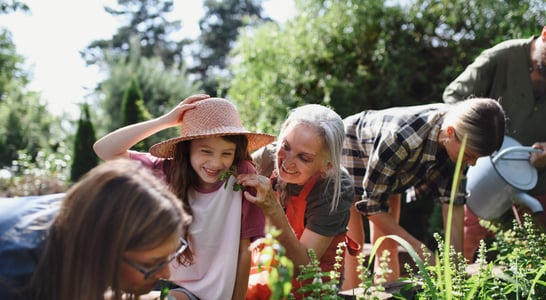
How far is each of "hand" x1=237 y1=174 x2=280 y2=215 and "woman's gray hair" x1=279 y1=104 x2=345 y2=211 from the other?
426mm

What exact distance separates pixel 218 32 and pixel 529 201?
103ft

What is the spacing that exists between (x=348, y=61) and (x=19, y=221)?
4.84 meters

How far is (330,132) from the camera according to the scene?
255 cm

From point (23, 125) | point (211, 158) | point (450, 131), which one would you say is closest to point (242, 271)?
point (211, 158)

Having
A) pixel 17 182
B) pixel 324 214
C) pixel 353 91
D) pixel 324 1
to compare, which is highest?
pixel 324 1

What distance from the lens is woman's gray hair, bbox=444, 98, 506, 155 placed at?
2.85 m

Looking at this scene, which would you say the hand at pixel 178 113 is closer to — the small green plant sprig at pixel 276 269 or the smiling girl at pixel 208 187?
the smiling girl at pixel 208 187

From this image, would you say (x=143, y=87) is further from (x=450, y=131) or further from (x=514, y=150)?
(x=450, y=131)

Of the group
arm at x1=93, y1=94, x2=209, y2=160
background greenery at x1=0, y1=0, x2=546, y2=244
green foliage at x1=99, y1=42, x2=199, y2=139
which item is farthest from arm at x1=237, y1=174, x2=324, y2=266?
green foliage at x1=99, y1=42, x2=199, y2=139

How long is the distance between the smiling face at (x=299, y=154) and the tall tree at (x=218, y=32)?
100ft

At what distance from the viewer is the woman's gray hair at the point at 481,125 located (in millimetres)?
2852

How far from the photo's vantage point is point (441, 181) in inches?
130

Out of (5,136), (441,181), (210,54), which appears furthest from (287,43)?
(210,54)

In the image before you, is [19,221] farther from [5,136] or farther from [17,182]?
[5,136]
